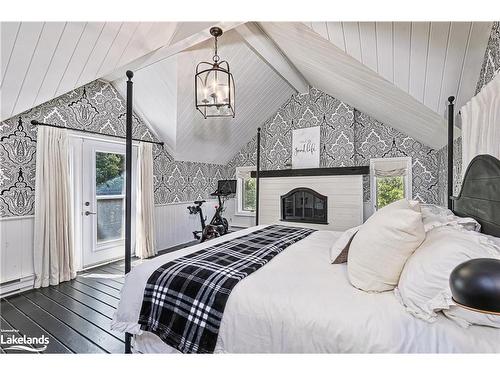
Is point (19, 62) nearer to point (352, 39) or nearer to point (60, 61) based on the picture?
point (60, 61)

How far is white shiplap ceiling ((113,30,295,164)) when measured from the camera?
11.3 ft

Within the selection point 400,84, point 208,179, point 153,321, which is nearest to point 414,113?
point 400,84

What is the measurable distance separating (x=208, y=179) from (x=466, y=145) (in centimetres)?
466

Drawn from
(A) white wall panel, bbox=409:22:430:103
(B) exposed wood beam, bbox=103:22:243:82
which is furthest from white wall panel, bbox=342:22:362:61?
(B) exposed wood beam, bbox=103:22:243:82

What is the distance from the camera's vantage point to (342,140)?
4641mm

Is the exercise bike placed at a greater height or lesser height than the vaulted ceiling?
lesser

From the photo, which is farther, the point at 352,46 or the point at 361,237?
the point at 352,46

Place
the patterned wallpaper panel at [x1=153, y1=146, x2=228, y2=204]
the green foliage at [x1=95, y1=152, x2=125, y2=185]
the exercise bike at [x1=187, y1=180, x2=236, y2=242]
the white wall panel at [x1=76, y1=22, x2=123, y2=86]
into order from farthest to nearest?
the patterned wallpaper panel at [x1=153, y1=146, x2=228, y2=204], the exercise bike at [x1=187, y1=180, x2=236, y2=242], the green foliage at [x1=95, y1=152, x2=125, y2=185], the white wall panel at [x1=76, y1=22, x2=123, y2=86]

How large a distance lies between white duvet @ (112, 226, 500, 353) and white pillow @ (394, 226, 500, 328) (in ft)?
0.11

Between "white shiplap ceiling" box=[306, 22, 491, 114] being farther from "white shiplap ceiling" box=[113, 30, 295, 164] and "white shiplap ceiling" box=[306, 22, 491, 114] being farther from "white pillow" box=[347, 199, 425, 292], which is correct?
"white shiplap ceiling" box=[113, 30, 295, 164]

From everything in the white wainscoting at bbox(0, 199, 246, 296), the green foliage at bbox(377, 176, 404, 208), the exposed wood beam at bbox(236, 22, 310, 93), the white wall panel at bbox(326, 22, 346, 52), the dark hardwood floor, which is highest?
the exposed wood beam at bbox(236, 22, 310, 93)

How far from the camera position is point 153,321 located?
1351 millimetres

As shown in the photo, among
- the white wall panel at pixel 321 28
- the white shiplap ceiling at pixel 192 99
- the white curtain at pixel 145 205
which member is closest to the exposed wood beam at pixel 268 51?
the white shiplap ceiling at pixel 192 99
